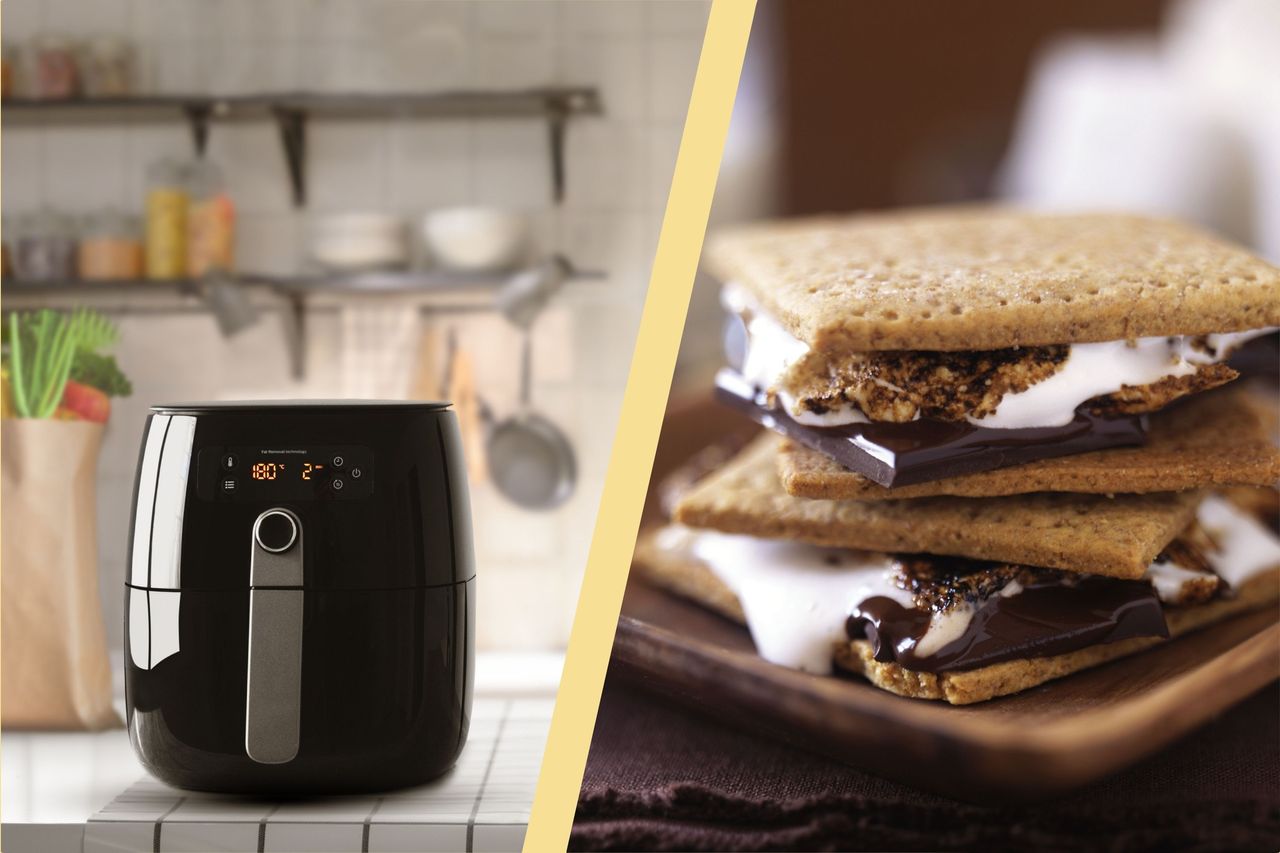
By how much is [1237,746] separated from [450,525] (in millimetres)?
541

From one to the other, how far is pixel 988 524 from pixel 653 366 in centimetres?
26

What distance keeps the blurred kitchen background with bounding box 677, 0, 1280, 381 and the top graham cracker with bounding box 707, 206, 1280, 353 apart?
0.97 m

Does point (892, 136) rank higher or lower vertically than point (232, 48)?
lower

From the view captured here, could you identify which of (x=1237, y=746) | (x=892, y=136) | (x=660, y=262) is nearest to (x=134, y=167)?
(x=660, y=262)

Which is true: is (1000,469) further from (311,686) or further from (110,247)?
(110,247)

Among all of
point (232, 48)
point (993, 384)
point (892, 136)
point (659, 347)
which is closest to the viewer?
point (993, 384)

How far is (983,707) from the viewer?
0.64m

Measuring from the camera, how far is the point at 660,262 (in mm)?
818

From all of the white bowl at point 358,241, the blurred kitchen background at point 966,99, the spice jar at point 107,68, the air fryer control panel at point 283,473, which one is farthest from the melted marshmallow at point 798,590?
the blurred kitchen background at point 966,99

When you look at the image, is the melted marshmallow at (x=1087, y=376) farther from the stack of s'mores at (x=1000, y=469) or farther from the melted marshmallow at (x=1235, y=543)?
the melted marshmallow at (x=1235, y=543)

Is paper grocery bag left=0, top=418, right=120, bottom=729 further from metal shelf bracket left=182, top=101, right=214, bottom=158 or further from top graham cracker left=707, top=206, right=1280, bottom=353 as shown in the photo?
top graham cracker left=707, top=206, right=1280, bottom=353

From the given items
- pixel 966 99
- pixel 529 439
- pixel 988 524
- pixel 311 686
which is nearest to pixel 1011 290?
pixel 988 524

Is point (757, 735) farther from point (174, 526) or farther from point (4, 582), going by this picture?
point (4, 582)

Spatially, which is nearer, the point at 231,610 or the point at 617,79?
the point at 231,610
